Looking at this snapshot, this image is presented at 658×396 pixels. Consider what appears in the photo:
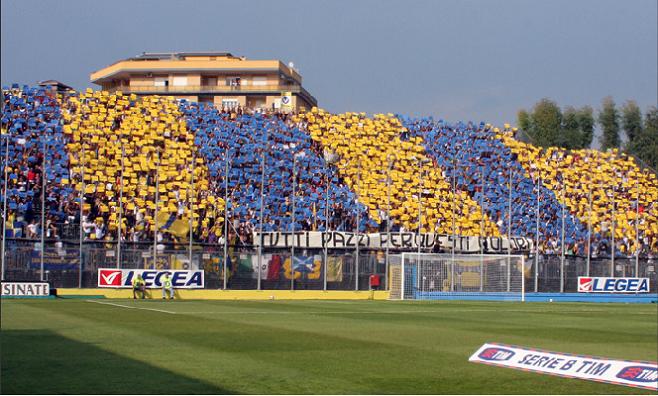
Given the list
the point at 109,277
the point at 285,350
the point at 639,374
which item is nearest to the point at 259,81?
the point at 109,277

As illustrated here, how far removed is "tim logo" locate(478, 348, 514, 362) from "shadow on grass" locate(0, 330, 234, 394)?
5.26m

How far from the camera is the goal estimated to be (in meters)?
49.0

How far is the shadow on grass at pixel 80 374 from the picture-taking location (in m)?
12.1

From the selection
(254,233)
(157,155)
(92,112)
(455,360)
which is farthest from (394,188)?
(455,360)

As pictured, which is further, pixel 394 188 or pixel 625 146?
pixel 625 146

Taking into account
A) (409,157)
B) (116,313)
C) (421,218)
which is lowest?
(116,313)

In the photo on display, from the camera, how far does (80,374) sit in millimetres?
13438

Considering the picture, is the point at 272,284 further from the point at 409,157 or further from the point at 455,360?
the point at 455,360

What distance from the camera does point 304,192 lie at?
53594 millimetres

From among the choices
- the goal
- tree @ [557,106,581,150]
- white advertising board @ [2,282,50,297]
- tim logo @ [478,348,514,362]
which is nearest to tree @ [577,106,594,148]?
tree @ [557,106,581,150]

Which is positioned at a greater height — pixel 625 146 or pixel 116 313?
pixel 625 146

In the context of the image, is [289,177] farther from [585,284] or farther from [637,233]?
[637,233]

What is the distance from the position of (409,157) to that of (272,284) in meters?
13.9

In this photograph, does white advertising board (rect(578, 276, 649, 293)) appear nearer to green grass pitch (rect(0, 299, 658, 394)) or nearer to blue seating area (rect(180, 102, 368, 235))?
blue seating area (rect(180, 102, 368, 235))
